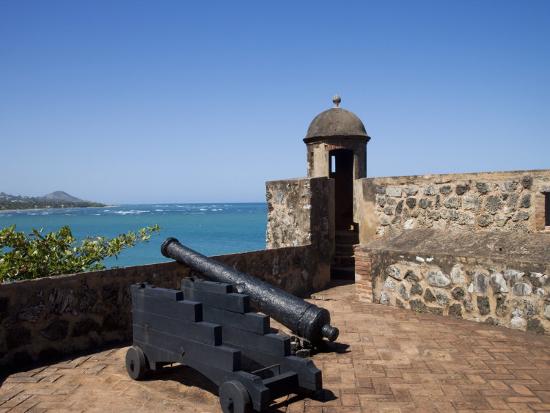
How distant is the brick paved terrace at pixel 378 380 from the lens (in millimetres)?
4055

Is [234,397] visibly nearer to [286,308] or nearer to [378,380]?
[286,308]

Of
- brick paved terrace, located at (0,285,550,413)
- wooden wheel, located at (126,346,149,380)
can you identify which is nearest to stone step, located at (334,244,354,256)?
brick paved terrace, located at (0,285,550,413)

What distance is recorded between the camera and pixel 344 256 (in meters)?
10.6

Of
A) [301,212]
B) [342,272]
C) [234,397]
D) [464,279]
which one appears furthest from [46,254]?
[342,272]

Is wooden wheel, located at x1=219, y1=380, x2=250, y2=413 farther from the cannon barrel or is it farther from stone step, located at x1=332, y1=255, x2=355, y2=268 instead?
stone step, located at x1=332, y1=255, x2=355, y2=268

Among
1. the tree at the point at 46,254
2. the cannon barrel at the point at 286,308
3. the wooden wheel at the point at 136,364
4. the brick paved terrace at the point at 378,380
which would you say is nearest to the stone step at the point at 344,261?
the brick paved terrace at the point at 378,380

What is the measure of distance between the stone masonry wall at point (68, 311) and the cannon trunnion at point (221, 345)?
1.21 meters

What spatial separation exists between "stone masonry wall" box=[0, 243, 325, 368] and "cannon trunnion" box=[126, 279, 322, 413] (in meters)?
1.21

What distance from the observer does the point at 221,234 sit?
7050cm

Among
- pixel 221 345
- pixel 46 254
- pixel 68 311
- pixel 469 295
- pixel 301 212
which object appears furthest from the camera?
pixel 301 212

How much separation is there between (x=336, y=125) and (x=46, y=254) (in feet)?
25.1

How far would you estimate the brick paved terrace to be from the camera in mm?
4055

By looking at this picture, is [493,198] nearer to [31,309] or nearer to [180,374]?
[180,374]

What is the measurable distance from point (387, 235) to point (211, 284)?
16.4 feet
